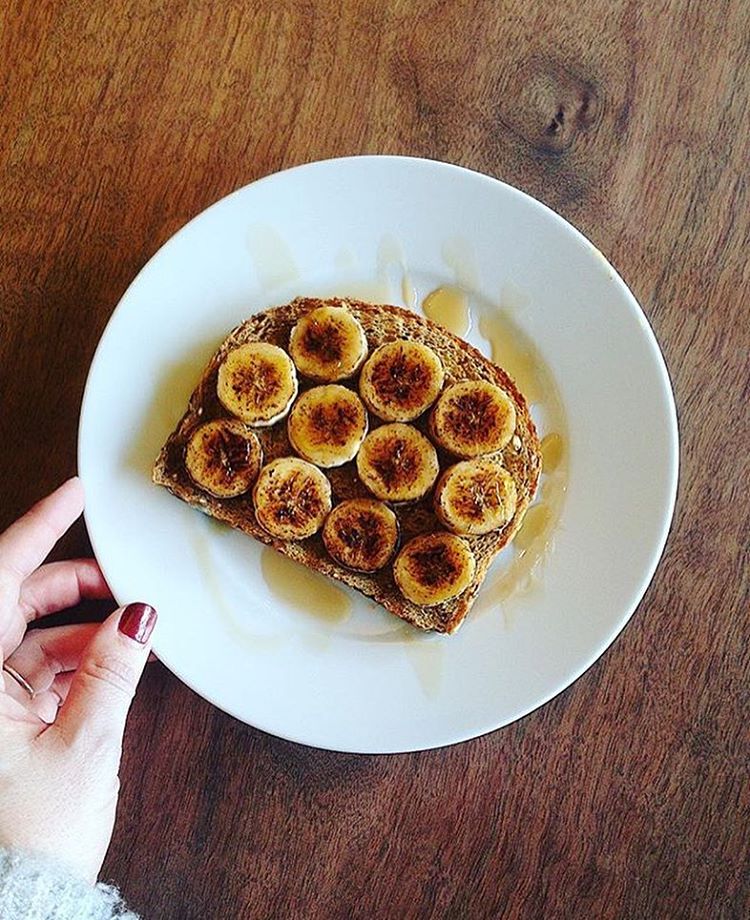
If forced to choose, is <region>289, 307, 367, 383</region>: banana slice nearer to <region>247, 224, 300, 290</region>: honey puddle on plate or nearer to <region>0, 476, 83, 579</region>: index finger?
<region>247, 224, 300, 290</region>: honey puddle on plate

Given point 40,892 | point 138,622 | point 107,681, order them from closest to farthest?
point 40,892, point 107,681, point 138,622

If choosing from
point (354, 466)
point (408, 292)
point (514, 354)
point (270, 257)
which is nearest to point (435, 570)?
point (354, 466)

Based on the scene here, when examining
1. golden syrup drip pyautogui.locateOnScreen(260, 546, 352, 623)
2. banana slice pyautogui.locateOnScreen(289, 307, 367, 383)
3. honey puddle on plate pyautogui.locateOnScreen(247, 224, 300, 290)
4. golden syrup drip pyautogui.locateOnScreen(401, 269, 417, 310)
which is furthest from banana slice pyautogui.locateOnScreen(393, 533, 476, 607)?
honey puddle on plate pyautogui.locateOnScreen(247, 224, 300, 290)

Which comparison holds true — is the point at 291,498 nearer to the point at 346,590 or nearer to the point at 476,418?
the point at 346,590

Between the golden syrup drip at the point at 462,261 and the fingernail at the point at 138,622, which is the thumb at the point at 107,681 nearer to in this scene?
the fingernail at the point at 138,622

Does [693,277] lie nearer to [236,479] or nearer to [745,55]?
[745,55]

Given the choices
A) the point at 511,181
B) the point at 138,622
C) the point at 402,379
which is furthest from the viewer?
the point at 511,181

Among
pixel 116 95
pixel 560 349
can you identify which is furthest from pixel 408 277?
pixel 116 95
